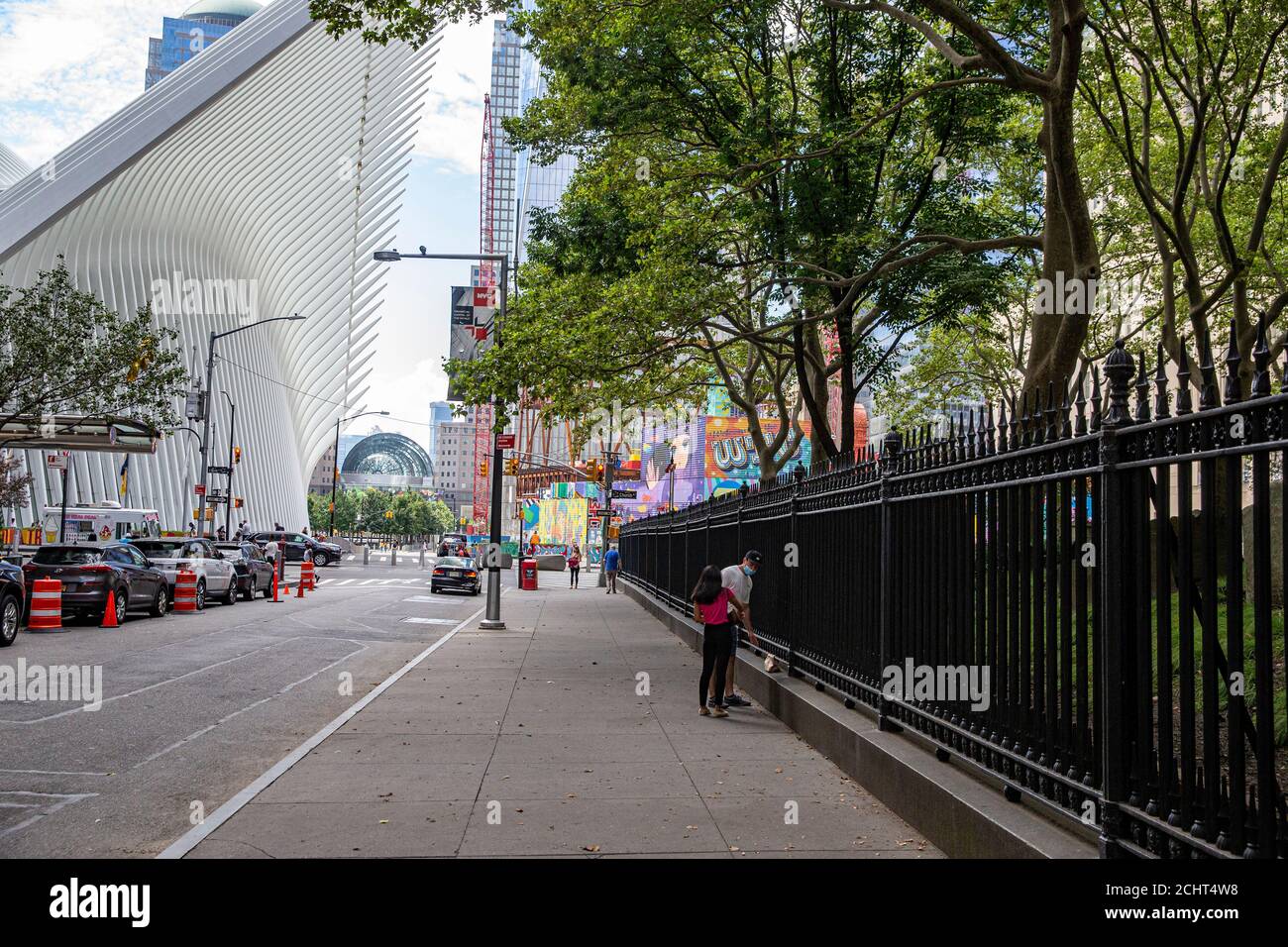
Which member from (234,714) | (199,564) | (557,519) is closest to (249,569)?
(199,564)

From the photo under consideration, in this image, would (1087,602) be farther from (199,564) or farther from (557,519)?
(557,519)

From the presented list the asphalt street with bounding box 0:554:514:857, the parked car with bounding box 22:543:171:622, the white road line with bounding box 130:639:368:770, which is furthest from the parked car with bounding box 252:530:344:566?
the white road line with bounding box 130:639:368:770

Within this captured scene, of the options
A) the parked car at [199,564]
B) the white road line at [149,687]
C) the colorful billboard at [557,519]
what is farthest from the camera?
the colorful billboard at [557,519]

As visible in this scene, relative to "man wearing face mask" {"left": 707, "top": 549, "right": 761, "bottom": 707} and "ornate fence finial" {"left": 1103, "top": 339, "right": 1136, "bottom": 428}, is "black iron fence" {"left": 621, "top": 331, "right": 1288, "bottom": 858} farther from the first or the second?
"man wearing face mask" {"left": 707, "top": 549, "right": 761, "bottom": 707}

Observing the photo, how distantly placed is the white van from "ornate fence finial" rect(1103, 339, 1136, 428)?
48.1 meters

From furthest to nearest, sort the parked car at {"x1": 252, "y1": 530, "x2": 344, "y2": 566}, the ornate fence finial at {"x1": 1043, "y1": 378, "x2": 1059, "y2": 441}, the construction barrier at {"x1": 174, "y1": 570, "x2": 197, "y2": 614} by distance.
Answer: the parked car at {"x1": 252, "y1": 530, "x2": 344, "y2": 566} → the construction barrier at {"x1": 174, "y1": 570, "x2": 197, "y2": 614} → the ornate fence finial at {"x1": 1043, "y1": 378, "x2": 1059, "y2": 441}

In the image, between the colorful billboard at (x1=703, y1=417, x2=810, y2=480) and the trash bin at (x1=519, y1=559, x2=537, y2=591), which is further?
the colorful billboard at (x1=703, y1=417, x2=810, y2=480)

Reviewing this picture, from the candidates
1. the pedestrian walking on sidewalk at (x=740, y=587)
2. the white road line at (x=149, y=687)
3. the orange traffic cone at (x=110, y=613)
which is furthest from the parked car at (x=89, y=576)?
the pedestrian walking on sidewalk at (x=740, y=587)

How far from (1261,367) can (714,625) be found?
7.53 meters

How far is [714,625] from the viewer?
10852 mm

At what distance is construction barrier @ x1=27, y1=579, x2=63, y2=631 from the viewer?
19.7m

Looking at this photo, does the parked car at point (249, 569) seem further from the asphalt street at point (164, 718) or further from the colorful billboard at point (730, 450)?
the colorful billboard at point (730, 450)

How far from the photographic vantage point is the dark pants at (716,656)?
35.7ft

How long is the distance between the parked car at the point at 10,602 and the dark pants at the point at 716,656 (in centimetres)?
1155
